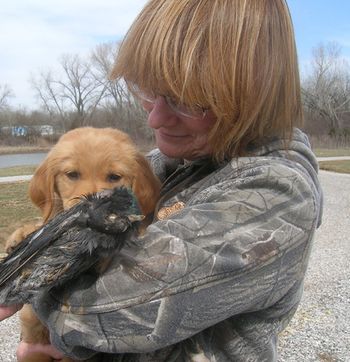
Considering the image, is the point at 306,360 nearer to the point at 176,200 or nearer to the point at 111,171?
the point at 111,171

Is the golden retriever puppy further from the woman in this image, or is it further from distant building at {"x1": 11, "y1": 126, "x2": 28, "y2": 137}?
distant building at {"x1": 11, "y1": 126, "x2": 28, "y2": 137}

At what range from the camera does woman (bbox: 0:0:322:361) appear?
1.21m

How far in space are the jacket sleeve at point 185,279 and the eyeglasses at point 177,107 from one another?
31cm

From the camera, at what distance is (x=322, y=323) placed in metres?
6.54

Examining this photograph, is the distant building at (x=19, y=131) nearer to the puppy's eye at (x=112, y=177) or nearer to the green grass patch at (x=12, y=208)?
the green grass patch at (x=12, y=208)

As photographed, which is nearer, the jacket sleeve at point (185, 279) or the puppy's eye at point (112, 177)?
the jacket sleeve at point (185, 279)

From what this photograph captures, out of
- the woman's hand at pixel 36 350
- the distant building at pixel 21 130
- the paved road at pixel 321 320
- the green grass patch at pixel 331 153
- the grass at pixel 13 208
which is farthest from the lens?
the distant building at pixel 21 130

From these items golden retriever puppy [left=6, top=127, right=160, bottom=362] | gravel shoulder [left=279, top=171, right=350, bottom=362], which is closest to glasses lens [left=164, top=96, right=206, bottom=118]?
golden retriever puppy [left=6, top=127, right=160, bottom=362]

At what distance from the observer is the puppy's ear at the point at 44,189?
2.62 m

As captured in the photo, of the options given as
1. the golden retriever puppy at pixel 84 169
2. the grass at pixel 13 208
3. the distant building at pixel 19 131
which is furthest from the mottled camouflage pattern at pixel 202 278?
the distant building at pixel 19 131

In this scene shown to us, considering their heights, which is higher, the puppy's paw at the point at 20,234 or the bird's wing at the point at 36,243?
the bird's wing at the point at 36,243

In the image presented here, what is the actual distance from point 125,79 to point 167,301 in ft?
2.37

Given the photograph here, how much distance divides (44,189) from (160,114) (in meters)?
1.28

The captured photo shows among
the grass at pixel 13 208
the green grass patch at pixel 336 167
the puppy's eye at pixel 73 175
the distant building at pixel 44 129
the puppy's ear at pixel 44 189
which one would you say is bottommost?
the distant building at pixel 44 129
